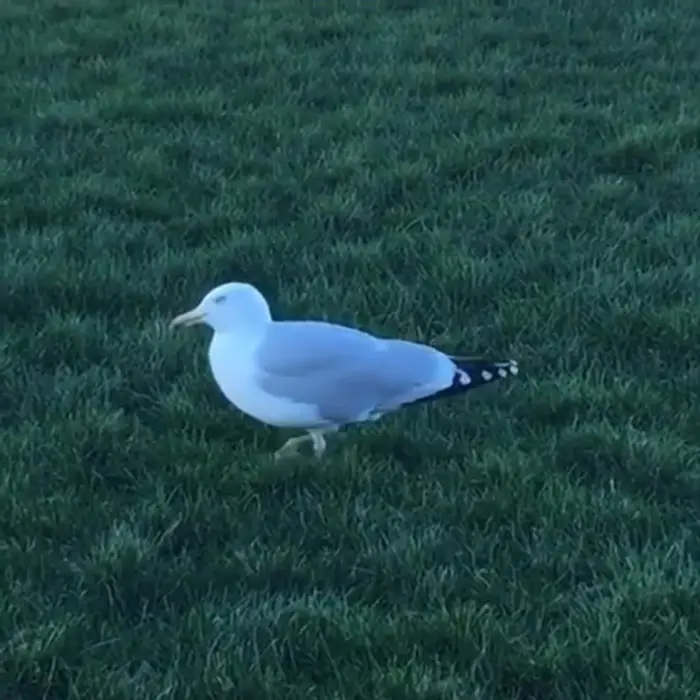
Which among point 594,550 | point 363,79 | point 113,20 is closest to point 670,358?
point 594,550

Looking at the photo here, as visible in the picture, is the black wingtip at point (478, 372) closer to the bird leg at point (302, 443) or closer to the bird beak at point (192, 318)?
the bird leg at point (302, 443)

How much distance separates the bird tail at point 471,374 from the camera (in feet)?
14.8

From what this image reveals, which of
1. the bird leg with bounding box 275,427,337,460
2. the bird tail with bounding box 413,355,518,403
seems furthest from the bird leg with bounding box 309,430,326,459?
the bird tail with bounding box 413,355,518,403

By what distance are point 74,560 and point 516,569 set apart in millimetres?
1057

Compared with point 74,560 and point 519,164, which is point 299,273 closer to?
point 519,164

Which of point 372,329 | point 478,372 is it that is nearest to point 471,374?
point 478,372

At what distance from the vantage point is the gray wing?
4382 mm

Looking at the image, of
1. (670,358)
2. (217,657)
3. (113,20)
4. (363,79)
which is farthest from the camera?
(113,20)

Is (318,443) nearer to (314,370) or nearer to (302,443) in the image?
(302,443)

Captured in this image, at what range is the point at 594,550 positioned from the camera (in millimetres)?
4062

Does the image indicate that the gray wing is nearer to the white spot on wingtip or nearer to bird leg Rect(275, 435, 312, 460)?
the white spot on wingtip

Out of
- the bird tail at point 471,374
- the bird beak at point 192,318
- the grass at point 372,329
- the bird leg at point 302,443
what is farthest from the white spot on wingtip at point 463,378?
the bird beak at point 192,318

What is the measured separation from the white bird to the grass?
0.16 m

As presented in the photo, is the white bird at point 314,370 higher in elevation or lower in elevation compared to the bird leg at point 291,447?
higher
